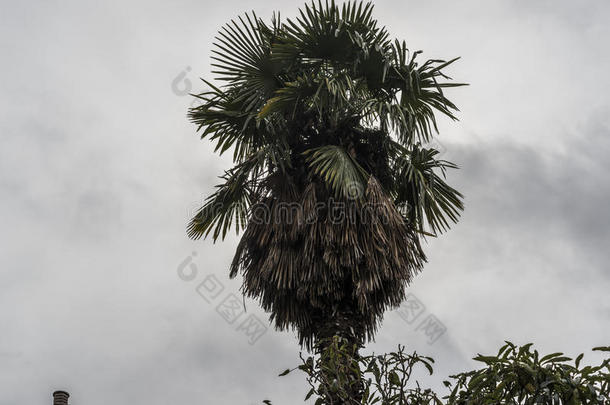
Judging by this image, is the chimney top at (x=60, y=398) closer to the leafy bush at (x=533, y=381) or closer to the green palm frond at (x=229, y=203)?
the green palm frond at (x=229, y=203)

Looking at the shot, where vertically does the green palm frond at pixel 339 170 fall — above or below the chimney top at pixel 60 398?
below

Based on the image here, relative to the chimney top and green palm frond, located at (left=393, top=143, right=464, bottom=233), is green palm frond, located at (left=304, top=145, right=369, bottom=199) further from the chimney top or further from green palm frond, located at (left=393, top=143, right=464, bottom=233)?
the chimney top

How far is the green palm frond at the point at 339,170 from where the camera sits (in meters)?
9.06

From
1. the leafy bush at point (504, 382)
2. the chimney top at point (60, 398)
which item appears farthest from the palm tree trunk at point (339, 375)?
the chimney top at point (60, 398)

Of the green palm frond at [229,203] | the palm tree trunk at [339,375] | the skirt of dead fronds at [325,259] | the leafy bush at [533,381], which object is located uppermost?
the green palm frond at [229,203]

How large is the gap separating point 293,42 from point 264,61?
613 millimetres

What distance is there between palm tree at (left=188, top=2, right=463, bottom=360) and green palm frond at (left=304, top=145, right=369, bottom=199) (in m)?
0.02

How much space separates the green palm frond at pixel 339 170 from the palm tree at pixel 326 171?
0.06 ft

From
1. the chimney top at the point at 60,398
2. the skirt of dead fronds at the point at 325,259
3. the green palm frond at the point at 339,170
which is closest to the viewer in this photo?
the skirt of dead fronds at the point at 325,259

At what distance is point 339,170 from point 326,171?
1.13 ft

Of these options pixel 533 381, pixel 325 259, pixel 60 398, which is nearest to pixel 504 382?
pixel 533 381

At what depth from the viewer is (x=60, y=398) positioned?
12.2 m

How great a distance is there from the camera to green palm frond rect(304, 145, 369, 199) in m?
9.06

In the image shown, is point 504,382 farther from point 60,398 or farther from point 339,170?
point 60,398
